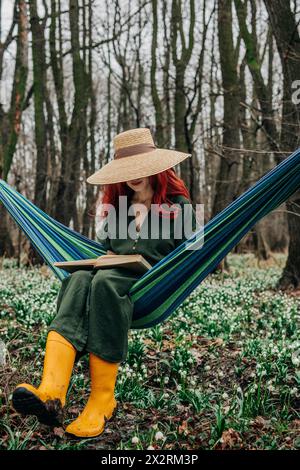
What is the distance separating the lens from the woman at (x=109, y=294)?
2684mm

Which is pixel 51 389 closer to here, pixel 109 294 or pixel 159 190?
pixel 109 294

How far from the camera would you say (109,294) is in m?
2.88

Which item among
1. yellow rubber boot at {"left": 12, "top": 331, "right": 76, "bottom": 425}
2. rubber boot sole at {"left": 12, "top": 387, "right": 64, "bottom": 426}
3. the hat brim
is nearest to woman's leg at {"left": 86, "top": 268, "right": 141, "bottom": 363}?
yellow rubber boot at {"left": 12, "top": 331, "right": 76, "bottom": 425}

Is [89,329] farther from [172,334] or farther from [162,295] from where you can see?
[172,334]

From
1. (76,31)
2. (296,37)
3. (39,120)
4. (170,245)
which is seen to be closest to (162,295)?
(170,245)

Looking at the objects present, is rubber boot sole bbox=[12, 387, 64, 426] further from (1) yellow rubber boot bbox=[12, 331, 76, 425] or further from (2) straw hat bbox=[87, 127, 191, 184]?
(2) straw hat bbox=[87, 127, 191, 184]

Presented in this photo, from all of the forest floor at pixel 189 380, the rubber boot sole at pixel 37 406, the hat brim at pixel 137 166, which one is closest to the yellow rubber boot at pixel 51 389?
the rubber boot sole at pixel 37 406

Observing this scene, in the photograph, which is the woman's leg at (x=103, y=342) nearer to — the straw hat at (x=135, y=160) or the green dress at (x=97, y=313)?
the green dress at (x=97, y=313)

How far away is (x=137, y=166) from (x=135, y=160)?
66 mm

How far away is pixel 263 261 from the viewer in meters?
12.7

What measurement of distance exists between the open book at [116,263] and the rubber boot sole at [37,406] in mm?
809

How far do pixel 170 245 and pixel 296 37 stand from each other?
4728mm
